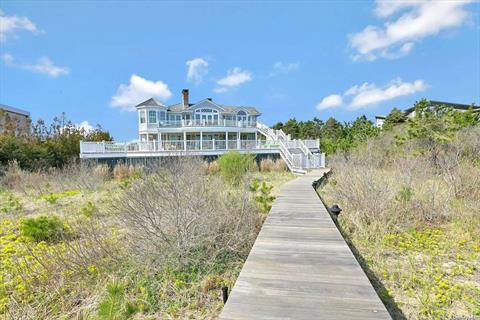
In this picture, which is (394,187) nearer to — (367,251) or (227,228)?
(367,251)

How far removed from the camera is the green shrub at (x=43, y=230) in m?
5.51

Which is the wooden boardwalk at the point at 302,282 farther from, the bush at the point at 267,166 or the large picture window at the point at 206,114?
the large picture window at the point at 206,114

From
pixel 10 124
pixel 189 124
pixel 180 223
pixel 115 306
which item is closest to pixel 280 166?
pixel 189 124

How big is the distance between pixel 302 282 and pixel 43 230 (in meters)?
5.96

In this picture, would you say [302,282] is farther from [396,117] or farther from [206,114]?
[396,117]

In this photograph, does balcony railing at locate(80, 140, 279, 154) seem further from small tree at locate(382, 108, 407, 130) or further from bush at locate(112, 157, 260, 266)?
small tree at locate(382, 108, 407, 130)

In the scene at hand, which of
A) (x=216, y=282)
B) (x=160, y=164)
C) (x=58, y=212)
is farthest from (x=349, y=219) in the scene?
(x=58, y=212)

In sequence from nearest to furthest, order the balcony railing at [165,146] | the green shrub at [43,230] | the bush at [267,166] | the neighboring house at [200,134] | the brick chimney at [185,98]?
the green shrub at [43,230]
the bush at [267,166]
the balcony railing at [165,146]
the neighboring house at [200,134]
the brick chimney at [185,98]

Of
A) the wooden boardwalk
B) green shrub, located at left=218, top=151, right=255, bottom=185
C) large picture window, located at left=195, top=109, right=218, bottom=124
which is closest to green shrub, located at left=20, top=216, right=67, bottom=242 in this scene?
the wooden boardwalk

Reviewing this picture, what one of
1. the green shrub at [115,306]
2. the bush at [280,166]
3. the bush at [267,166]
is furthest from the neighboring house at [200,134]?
the green shrub at [115,306]

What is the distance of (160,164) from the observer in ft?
19.4

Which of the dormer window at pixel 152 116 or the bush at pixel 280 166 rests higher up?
the dormer window at pixel 152 116

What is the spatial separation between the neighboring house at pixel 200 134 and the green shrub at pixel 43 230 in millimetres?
13374

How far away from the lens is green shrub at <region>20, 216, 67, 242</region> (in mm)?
5508
